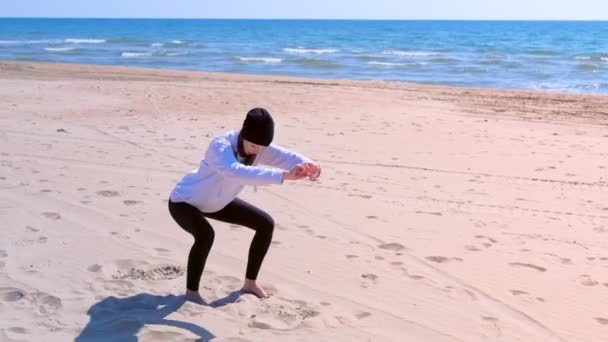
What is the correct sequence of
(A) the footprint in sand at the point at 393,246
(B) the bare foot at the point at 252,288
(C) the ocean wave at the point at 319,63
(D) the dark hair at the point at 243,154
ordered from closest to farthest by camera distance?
1. (D) the dark hair at the point at 243,154
2. (B) the bare foot at the point at 252,288
3. (A) the footprint in sand at the point at 393,246
4. (C) the ocean wave at the point at 319,63

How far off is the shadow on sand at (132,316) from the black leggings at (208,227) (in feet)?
0.54

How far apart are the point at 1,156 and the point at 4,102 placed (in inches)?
209

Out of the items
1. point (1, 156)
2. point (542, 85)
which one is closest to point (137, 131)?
point (1, 156)

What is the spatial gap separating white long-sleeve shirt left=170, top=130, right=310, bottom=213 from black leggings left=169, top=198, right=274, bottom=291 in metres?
0.07

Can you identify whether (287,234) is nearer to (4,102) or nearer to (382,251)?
(382,251)

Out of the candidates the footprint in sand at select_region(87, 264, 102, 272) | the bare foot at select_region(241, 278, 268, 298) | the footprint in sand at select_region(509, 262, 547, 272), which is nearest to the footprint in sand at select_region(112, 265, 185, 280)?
the footprint in sand at select_region(87, 264, 102, 272)

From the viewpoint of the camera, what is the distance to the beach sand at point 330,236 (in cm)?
405

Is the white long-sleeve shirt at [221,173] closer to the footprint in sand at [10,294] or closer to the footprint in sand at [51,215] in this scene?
the footprint in sand at [10,294]

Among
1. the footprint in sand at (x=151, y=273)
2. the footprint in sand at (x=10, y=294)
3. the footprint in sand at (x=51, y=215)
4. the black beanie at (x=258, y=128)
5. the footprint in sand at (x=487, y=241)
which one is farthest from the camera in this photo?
the footprint in sand at (x=51, y=215)

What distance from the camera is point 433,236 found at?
5.79 m

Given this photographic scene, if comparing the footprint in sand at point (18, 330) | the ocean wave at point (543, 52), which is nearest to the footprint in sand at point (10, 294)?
the footprint in sand at point (18, 330)

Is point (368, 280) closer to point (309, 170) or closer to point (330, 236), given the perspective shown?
point (330, 236)

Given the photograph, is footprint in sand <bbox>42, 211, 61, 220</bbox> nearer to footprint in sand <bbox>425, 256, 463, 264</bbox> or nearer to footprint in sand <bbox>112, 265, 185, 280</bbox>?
footprint in sand <bbox>112, 265, 185, 280</bbox>

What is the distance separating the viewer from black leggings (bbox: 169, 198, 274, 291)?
4031 millimetres
